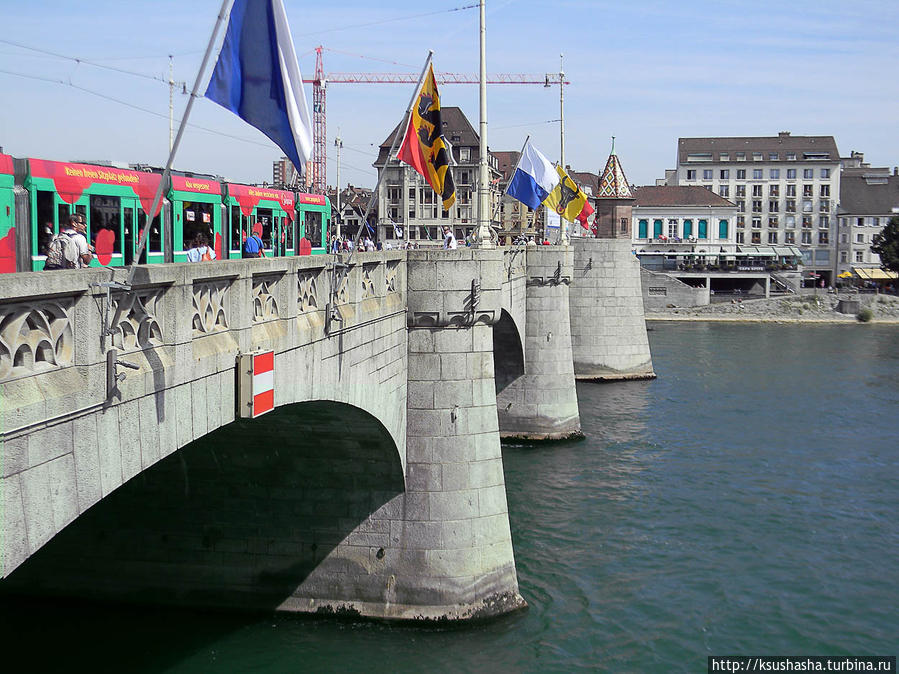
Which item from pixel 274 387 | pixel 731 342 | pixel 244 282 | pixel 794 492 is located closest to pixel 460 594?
pixel 274 387

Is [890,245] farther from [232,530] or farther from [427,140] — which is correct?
[232,530]

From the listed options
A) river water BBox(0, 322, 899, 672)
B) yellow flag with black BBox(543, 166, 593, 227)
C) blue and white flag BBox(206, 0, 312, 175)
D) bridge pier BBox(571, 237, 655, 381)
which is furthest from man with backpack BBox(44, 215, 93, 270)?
bridge pier BBox(571, 237, 655, 381)

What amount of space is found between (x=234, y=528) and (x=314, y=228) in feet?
49.3

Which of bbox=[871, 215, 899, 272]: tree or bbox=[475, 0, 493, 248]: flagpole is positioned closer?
bbox=[475, 0, 493, 248]: flagpole

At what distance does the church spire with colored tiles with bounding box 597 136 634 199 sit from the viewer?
2598 inches

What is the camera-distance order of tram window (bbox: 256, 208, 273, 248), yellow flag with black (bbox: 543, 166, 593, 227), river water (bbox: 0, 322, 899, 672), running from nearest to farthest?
river water (bbox: 0, 322, 899, 672), tram window (bbox: 256, 208, 273, 248), yellow flag with black (bbox: 543, 166, 593, 227)

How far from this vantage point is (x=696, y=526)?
26.3 metres

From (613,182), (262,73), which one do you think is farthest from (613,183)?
(262,73)

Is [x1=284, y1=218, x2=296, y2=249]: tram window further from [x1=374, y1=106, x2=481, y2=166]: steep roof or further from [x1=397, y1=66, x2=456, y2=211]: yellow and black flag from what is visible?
[x1=374, y1=106, x2=481, y2=166]: steep roof

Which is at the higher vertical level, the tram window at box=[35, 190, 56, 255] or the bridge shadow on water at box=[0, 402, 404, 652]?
the tram window at box=[35, 190, 56, 255]

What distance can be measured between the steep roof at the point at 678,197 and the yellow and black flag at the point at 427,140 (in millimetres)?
90479

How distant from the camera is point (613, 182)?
66.9 m

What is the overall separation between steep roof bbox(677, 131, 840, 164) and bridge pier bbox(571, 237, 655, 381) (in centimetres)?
6835

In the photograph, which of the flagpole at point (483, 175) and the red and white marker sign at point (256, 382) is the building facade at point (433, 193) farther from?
the red and white marker sign at point (256, 382)
